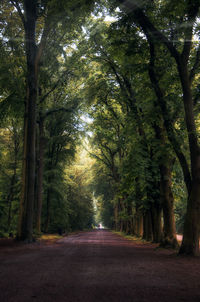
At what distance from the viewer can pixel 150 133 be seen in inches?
664

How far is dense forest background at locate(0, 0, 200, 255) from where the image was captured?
10.5 metres

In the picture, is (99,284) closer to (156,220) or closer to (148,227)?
(156,220)

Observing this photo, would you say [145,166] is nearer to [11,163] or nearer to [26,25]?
[26,25]

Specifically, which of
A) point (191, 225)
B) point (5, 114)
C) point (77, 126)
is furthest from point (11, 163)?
point (191, 225)

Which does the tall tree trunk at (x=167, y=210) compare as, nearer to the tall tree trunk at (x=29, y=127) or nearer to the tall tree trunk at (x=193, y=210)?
the tall tree trunk at (x=193, y=210)

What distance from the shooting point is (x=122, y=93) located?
1739 centimetres

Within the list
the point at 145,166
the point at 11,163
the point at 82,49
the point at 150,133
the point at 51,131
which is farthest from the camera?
the point at 11,163

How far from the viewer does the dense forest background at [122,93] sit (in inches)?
413

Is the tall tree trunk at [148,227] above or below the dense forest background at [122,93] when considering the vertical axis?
below

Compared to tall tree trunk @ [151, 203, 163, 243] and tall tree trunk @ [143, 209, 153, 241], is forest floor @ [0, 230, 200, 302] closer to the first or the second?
tall tree trunk @ [151, 203, 163, 243]

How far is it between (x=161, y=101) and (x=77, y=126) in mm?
14022

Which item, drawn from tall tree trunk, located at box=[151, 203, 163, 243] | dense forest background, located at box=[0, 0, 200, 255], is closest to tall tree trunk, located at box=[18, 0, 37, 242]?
dense forest background, located at box=[0, 0, 200, 255]

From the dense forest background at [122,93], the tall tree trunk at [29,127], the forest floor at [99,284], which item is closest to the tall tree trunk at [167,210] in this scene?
the dense forest background at [122,93]

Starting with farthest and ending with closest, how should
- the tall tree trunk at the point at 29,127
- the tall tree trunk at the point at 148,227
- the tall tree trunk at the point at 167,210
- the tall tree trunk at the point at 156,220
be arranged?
the tall tree trunk at the point at 148,227
the tall tree trunk at the point at 156,220
the tall tree trunk at the point at 29,127
the tall tree trunk at the point at 167,210
